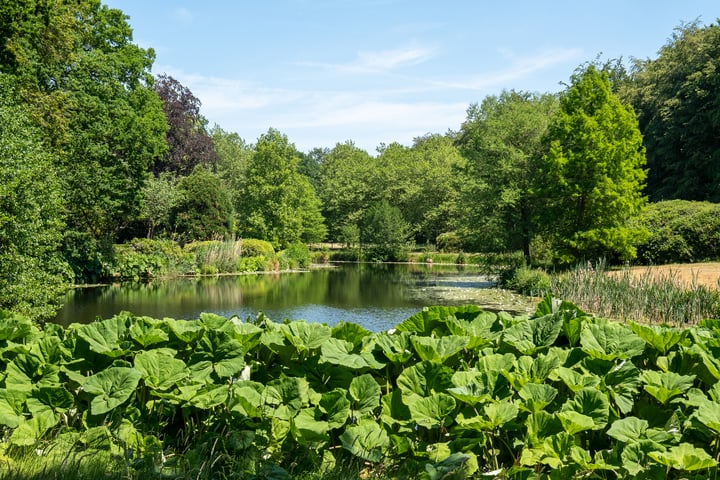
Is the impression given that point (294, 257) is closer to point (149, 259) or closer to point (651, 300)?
point (149, 259)

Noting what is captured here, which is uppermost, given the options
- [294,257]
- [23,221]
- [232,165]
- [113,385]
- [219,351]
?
[232,165]

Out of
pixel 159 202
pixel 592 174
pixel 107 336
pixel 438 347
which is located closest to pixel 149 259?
pixel 159 202

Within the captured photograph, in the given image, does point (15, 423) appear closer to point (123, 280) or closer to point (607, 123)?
point (607, 123)

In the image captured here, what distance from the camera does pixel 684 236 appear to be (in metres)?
20.3

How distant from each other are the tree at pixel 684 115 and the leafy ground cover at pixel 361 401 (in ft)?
93.4

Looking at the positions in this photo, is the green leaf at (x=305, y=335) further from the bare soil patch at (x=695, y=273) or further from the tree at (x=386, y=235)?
the tree at (x=386, y=235)

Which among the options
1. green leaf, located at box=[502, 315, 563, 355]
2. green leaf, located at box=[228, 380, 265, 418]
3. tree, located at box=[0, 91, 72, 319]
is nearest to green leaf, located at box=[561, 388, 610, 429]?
green leaf, located at box=[502, 315, 563, 355]

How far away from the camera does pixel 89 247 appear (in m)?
20.2

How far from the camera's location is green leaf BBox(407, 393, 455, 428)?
98.8 inches

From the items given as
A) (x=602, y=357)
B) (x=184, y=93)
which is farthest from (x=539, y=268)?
(x=184, y=93)

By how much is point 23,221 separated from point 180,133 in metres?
29.2

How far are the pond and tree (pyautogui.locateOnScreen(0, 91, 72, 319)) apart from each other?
2.64 meters

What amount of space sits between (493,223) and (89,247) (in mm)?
15585

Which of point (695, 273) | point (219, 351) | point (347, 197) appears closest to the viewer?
point (219, 351)
